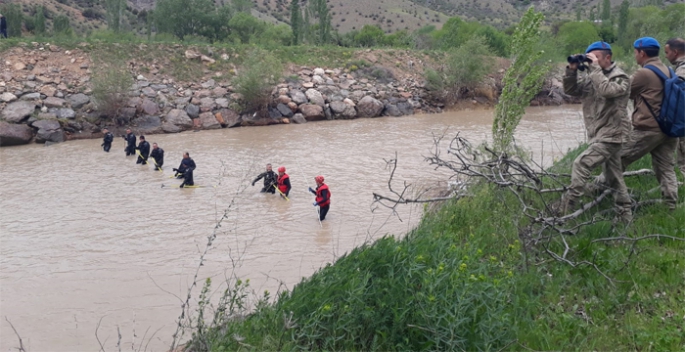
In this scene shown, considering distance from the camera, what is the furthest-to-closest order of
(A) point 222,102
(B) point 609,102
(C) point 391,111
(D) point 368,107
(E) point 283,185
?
(C) point 391,111 < (D) point 368,107 < (A) point 222,102 < (E) point 283,185 < (B) point 609,102

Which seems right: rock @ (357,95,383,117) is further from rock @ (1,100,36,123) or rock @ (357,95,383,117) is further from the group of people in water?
rock @ (1,100,36,123)

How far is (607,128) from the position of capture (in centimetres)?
602

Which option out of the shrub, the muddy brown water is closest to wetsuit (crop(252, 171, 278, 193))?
the muddy brown water

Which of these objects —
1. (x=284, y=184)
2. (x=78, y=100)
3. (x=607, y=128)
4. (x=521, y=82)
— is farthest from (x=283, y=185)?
(x=78, y=100)

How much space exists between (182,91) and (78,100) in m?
5.49

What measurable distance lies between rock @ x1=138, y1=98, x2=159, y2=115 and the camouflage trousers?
2526cm

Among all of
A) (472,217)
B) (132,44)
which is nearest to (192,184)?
(472,217)

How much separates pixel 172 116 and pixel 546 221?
2533cm

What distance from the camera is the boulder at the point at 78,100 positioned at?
89.1ft

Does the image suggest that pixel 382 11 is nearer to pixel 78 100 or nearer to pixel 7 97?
pixel 78 100

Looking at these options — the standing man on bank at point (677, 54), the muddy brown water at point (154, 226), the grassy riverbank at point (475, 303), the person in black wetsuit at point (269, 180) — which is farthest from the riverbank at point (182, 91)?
the standing man on bank at point (677, 54)

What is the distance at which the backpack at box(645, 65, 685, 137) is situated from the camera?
19.4 feet

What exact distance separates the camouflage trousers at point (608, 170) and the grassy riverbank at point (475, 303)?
0.49m

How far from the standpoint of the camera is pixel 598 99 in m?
6.37
